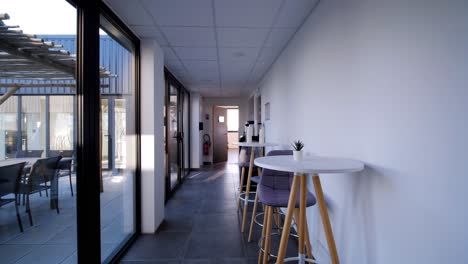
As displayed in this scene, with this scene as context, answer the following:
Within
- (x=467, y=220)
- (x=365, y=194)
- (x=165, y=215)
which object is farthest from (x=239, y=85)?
(x=467, y=220)

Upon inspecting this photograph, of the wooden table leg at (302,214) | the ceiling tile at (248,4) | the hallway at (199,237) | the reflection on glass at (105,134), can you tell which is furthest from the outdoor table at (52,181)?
the ceiling tile at (248,4)

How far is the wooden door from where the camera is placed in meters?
9.55

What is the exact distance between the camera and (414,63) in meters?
1.13

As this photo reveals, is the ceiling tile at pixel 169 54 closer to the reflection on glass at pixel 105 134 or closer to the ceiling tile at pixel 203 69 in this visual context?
the ceiling tile at pixel 203 69

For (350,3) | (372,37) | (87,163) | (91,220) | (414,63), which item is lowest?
(91,220)

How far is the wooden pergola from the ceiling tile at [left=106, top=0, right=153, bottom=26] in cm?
78

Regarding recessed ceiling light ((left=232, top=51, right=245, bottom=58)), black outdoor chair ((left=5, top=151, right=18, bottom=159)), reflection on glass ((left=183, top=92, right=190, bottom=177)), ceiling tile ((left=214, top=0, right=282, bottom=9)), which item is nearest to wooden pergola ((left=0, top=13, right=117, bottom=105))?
black outdoor chair ((left=5, top=151, right=18, bottom=159))

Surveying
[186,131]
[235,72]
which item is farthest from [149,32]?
[186,131]

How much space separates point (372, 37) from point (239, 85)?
17.2 ft

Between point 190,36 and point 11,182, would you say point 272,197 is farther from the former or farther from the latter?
point 190,36

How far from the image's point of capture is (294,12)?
2406mm

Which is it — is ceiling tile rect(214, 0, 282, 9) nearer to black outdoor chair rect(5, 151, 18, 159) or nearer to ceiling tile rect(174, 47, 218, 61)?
ceiling tile rect(174, 47, 218, 61)

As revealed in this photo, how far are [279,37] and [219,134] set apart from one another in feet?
22.5

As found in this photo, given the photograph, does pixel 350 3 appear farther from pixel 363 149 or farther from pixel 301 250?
pixel 301 250
